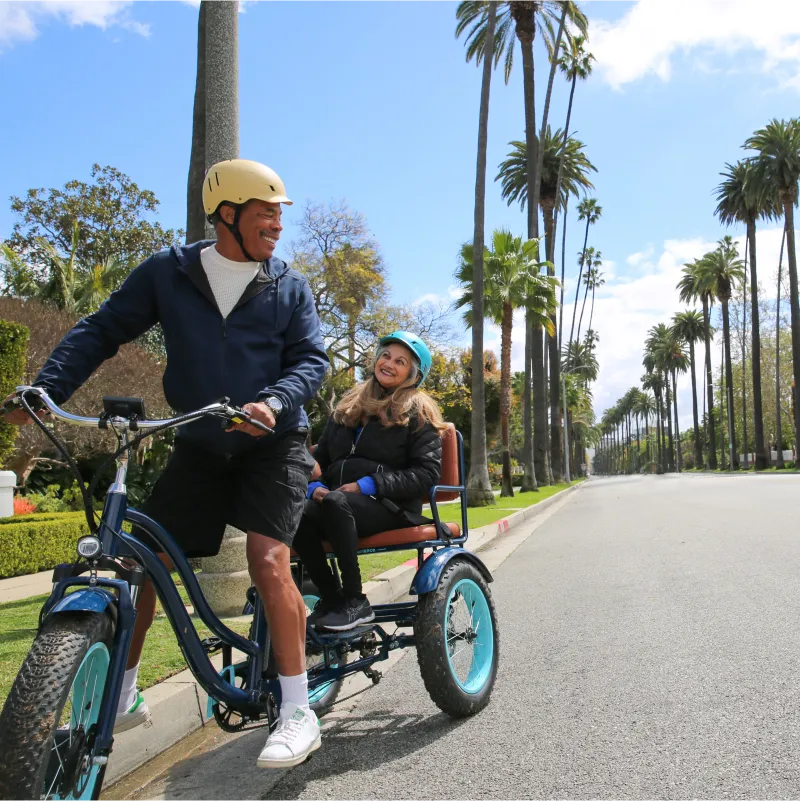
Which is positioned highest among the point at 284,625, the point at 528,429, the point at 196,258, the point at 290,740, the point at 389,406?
the point at 528,429

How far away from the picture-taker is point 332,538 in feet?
11.6

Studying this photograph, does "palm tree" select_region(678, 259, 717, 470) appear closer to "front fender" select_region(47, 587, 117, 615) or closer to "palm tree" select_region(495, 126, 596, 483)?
"palm tree" select_region(495, 126, 596, 483)

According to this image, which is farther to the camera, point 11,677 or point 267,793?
point 11,677

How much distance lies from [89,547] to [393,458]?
191 cm

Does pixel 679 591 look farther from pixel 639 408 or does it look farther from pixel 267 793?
pixel 639 408

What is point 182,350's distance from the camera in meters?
2.95

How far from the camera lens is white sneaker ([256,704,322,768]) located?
266 cm

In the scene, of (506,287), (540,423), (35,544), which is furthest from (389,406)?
(540,423)

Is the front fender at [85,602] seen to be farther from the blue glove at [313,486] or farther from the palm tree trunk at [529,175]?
the palm tree trunk at [529,175]

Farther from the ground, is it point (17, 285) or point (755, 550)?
point (17, 285)

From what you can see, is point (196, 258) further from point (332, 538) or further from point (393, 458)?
point (393, 458)

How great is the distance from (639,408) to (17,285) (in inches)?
6487

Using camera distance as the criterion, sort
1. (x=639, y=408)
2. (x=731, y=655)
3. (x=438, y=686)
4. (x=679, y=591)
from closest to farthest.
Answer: (x=438, y=686) < (x=731, y=655) < (x=679, y=591) < (x=639, y=408)

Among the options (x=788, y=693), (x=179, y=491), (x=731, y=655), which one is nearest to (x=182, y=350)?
(x=179, y=491)
